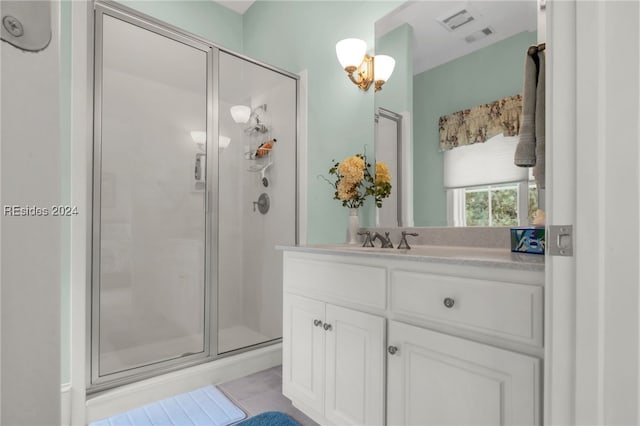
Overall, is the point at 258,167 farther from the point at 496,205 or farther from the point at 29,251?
the point at 29,251

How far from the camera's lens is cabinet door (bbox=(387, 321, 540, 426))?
0.90 m

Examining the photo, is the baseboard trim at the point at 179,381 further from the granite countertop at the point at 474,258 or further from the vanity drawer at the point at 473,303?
the vanity drawer at the point at 473,303

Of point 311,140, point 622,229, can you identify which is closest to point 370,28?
point 311,140

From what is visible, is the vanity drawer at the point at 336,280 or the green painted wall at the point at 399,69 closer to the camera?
the vanity drawer at the point at 336,280

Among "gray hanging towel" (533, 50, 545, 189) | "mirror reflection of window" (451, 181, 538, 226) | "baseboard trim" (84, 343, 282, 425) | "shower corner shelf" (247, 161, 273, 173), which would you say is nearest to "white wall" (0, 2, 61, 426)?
"gray hanging towel" (533, 50, 545, 189)

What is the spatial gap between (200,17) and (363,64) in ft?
5.49

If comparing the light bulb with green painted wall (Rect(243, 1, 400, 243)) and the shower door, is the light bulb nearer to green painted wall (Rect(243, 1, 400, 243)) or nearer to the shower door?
green painted wall (Rect(243, 1, 400, 243))

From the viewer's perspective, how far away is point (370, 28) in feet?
6.57

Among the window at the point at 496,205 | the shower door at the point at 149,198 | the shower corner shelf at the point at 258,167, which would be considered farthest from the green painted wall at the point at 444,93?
the shower door at the point at 149,198

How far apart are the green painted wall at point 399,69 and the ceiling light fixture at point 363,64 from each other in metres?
0.03

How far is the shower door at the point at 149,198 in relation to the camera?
1831 mm

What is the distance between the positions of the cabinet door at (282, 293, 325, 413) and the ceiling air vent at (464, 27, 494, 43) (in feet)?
4.57

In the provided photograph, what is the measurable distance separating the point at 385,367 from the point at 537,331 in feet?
1.78

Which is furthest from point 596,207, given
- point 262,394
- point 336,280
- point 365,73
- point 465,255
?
point 262,394
